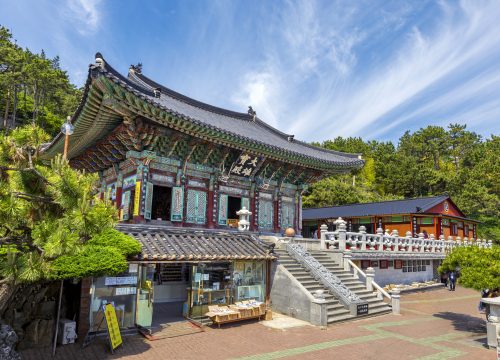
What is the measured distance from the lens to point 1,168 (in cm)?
593

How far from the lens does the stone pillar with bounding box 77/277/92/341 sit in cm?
964

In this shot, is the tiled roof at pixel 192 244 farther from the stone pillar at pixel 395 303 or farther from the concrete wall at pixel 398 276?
the concrete wall at pixel 398 276

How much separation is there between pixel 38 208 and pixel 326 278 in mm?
11592

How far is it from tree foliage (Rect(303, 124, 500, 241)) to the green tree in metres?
42.0

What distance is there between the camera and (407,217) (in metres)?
32.8

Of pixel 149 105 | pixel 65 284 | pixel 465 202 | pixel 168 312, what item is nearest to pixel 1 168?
pixel 65 284

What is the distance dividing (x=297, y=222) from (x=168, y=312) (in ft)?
36.1

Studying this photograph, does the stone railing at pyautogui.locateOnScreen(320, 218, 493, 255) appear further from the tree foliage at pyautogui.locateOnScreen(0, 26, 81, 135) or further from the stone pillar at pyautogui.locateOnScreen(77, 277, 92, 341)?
the tree foliage at pyautogui.locateOnScreen(0, 26, 81, 135)

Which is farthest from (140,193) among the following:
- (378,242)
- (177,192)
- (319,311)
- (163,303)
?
(378,242)

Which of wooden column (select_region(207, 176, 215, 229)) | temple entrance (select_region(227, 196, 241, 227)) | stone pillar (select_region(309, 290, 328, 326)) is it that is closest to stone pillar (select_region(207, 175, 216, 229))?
wooden column (select_region(207, 176, 215, 229))

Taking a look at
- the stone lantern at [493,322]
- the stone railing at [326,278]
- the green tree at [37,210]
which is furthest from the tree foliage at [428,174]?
the green tree at [37,210]

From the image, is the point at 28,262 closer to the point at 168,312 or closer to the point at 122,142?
the point at 168,312

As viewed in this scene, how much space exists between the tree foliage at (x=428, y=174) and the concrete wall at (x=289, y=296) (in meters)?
33.0

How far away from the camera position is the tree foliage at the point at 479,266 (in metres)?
11.4
